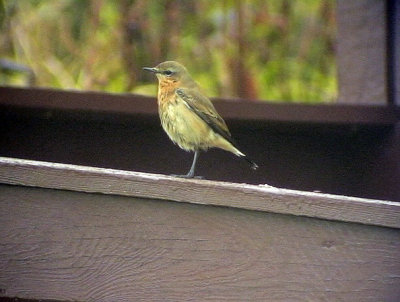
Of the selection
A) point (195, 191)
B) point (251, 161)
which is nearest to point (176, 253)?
point (195, 191)

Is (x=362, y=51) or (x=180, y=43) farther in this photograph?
(x=180, y=43)

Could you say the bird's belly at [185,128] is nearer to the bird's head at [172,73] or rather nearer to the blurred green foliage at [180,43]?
the bird's head at [172,73]

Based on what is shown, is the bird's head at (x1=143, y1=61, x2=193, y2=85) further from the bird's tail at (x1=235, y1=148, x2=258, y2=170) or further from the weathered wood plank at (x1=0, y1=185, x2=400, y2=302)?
the weathered wood plank at (x1=0, y1=185, x2=400, y2=302)

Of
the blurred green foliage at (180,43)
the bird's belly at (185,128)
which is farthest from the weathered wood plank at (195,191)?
the blurred green foliage at (180,43)

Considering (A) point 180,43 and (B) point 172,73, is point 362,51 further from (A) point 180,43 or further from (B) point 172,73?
(A) point 180,43

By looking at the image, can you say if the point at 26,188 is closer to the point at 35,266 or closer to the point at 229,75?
the point at 35,266

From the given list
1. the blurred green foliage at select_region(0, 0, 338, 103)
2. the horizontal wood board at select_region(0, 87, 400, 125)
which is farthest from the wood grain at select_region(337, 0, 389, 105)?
the blurred green foliage at select_region(0, 0, 338, 103)
